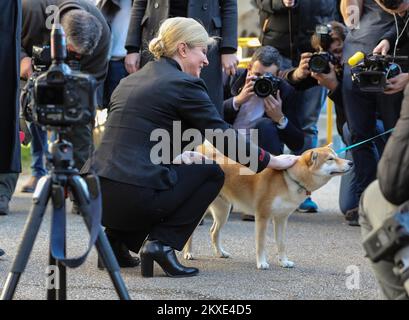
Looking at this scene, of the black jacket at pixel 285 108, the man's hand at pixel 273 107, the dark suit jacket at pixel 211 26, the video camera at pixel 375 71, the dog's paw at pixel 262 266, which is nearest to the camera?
the dog's paw at pixel 262 266

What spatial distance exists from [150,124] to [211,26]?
1.90m

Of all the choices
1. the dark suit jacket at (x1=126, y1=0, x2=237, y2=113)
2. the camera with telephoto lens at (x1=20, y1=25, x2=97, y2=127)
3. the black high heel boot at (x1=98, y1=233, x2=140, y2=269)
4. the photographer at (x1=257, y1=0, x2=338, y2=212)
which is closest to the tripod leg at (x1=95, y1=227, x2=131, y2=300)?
the camera with telephoto lens at (x1=20, y1=25, x2=97, y2=127)

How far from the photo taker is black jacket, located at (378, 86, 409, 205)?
133 inches

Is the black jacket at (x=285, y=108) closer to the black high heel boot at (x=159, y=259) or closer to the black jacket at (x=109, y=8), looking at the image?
the black jacket at (x=109, y=8)

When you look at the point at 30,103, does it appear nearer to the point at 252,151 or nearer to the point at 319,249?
the point at 252,151

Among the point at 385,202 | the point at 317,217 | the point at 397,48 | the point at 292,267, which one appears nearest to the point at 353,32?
the point at 397,48

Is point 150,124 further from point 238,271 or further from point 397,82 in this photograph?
point 397,82

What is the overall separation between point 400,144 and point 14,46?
3.05m

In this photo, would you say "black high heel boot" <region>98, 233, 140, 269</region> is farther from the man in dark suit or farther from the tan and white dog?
the man in dark suit

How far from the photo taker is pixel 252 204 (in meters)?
6.09

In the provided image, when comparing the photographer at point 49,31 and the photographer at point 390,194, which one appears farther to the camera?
the photographer at point 49,31

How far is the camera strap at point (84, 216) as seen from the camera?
3654 mm

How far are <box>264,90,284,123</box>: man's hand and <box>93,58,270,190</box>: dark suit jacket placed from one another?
6.01ft

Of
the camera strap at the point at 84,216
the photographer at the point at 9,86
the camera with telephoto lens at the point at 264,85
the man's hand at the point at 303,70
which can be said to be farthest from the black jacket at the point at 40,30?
the camera strap at the point at 84,216
